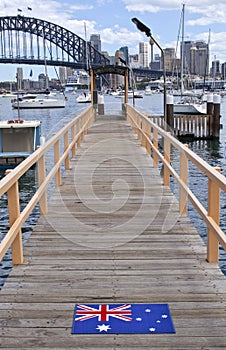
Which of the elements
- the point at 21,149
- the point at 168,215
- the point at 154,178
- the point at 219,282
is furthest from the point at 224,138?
the point at 219,282

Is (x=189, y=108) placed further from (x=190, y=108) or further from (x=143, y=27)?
(x=143, y=27)

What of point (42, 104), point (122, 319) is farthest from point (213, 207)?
point (42, 104)

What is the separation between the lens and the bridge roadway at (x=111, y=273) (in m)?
3.46

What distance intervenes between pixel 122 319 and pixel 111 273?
0.90m

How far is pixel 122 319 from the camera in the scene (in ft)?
12.1

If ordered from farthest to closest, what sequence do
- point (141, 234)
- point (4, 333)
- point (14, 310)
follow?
point (141, 234) → point (14, 310) → point (4, 333)

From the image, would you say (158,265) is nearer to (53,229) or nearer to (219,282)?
(219,282)

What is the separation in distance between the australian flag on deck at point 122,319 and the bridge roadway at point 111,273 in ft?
0.20

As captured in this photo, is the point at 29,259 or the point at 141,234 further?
the point at 141,234

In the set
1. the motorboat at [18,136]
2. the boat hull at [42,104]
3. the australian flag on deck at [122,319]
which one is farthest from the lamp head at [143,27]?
the boat hull at [42,104]

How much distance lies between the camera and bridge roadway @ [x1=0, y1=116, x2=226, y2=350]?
346 cm

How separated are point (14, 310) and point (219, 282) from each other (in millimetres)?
1748

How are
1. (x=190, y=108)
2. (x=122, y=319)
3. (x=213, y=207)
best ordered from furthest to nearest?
(x=190, y=108), (x=213, y=207), (x=122, y=319)

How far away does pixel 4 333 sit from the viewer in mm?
3492
